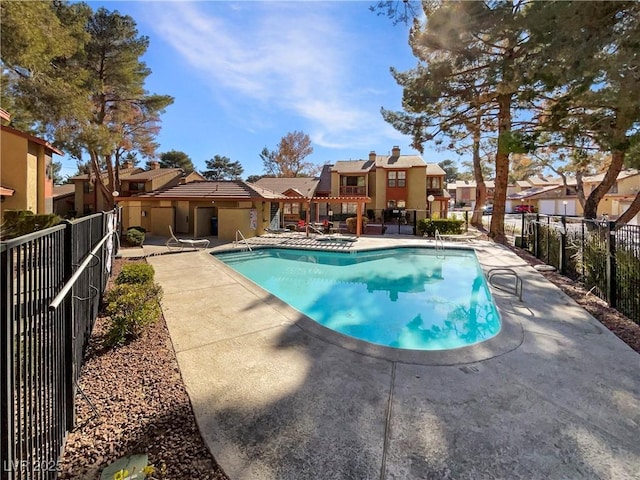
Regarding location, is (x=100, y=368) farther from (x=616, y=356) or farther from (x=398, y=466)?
(x=616, y=356)

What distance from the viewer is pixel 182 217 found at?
2078 centimetres

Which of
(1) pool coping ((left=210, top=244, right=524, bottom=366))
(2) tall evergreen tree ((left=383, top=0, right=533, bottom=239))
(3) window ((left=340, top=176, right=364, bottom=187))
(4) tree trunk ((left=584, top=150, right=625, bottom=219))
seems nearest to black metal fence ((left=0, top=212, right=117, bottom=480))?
(1) pool coping ((left=210, top=244, right=524, bottom=366))

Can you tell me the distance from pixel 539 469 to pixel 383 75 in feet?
70.8

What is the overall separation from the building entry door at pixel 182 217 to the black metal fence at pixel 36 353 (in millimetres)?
18772

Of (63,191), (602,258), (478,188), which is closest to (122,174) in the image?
(63,191)

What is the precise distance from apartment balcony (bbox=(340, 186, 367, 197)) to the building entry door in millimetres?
15838

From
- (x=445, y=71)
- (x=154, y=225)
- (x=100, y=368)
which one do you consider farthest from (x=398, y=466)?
(x=154, y=225)

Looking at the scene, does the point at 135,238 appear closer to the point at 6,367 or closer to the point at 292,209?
the point at 6,367

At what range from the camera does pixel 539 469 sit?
8.34ft

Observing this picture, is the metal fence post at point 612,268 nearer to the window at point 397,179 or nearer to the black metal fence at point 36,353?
the black metal fence at point 36,353

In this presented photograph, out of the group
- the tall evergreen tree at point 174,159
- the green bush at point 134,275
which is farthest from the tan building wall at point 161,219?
the tall evergreen tree at point 174,159

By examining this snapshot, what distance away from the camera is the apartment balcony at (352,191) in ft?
104

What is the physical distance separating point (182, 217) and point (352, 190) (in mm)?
16731

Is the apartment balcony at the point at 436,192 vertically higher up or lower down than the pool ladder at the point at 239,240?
higher up
